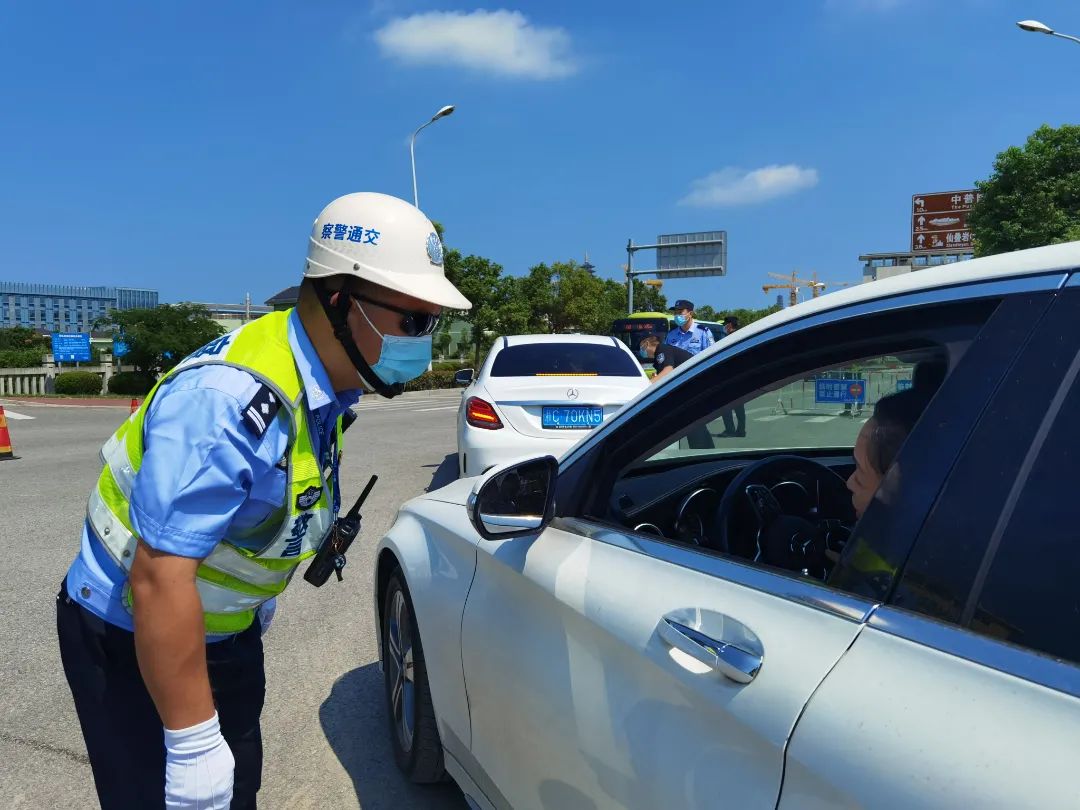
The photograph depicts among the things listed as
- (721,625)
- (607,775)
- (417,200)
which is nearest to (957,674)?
(721,625)

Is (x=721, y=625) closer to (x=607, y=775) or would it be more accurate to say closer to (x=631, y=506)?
(x=607, y=775)

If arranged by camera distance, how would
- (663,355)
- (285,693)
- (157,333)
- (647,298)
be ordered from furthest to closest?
(647,298) < (157,333) < (663,355) < (285,693)

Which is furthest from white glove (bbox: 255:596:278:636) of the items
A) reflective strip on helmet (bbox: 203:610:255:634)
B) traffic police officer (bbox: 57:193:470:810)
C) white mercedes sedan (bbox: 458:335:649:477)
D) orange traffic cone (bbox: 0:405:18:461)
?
orange traffic cone (bbox: 0:405:18:461)

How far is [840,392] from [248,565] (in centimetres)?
140

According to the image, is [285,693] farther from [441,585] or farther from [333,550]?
[333,550]

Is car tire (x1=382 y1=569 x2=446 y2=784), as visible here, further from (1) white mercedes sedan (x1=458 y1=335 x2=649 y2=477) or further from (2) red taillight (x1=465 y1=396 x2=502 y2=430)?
(2) red taillight (x1=465 y1=396 x2=502 y2=430)

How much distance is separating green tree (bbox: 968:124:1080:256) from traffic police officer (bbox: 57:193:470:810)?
34422mm

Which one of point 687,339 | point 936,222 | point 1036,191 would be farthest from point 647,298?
point 687,339

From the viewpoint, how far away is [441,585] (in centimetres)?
236

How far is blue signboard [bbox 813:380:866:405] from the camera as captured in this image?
1.74m

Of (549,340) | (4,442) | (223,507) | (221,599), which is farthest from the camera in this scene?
(4,442)

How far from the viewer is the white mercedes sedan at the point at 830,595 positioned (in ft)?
3.31

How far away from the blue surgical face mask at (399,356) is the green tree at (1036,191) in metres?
34.3

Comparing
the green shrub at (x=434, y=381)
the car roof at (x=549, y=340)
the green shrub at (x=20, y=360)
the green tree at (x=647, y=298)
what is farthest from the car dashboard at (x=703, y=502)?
the green tree at (x=647, y=298)
